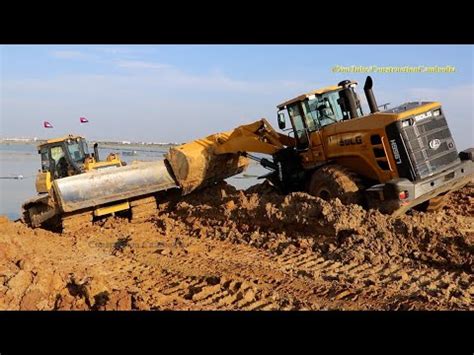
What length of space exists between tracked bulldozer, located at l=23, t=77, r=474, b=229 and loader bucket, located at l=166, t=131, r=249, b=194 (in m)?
0.02

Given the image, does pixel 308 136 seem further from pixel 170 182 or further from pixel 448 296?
pixel 448 296

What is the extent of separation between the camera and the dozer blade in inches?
369

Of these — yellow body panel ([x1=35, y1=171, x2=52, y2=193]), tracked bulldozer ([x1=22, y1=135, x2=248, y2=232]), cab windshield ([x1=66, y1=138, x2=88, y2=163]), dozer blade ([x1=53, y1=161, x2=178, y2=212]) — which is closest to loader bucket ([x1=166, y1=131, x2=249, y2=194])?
tracked bulldozer ([x1=22, y1=135, x2=248, y2=232])

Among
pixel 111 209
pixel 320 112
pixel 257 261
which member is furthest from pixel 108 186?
pixel 320 112

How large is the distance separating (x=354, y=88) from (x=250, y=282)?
5678 millimetres

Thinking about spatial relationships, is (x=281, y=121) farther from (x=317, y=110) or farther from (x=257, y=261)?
(x=257, y=261)

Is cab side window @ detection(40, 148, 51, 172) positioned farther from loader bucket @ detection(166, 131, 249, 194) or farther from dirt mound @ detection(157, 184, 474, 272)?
dirt mound @ detection(157, 184, 474, 272)

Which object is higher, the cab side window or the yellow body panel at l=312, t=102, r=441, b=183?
the cab side window

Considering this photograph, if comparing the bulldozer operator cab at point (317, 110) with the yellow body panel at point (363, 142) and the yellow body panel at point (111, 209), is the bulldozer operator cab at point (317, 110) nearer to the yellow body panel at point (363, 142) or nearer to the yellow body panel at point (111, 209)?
the yellow body panel at point (363, 142)

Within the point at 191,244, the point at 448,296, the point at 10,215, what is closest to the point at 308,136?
the point at 191,244

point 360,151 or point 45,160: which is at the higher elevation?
point 45,160

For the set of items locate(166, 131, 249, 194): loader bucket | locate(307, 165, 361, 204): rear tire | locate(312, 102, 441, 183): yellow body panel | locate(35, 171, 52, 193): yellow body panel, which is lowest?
locate(307, 165, 361, 204): rear tire

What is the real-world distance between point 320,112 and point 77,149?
22.3ft

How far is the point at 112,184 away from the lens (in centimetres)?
989
